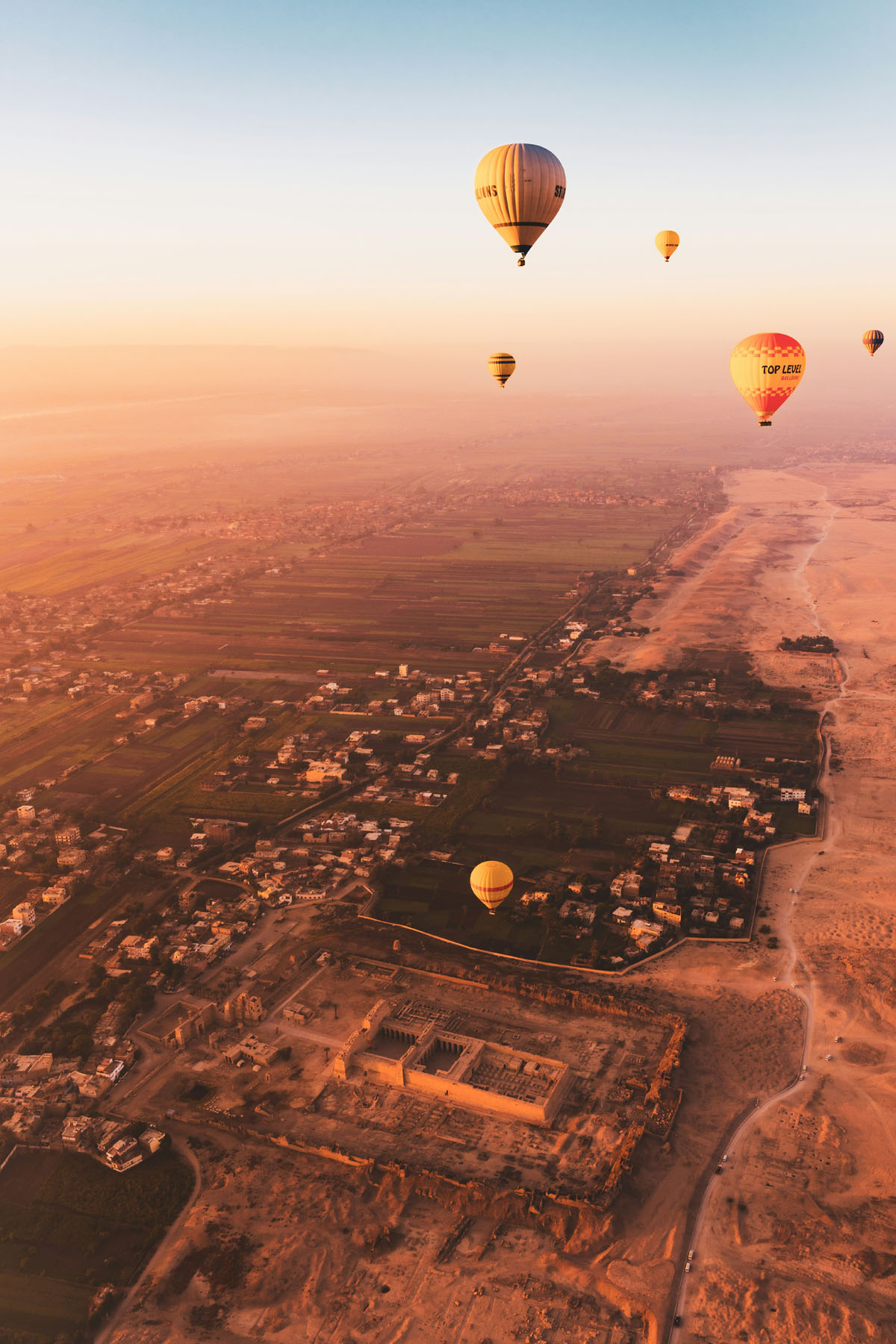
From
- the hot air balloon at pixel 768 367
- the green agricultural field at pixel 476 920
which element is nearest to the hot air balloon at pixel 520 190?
the hot air balloon at pixel 768 367

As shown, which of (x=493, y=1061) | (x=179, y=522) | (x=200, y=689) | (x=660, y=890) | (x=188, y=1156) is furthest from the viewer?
(x=179, y=522)

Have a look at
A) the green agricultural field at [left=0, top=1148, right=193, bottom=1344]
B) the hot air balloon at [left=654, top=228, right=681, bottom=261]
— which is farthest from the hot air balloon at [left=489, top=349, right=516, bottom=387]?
the green agricultural field at [left=0, top=1148, right=193, bottom=1344]

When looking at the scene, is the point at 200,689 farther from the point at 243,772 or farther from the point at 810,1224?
the point at 810,1224

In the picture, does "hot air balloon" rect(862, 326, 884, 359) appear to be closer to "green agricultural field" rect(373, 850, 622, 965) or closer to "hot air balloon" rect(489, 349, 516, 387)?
"hot air balloon" rect(489, 349, 516, 387)

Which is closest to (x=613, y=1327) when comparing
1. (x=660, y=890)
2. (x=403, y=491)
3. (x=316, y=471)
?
(x=660, y=890)

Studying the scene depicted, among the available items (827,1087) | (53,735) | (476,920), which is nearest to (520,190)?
(476,920)

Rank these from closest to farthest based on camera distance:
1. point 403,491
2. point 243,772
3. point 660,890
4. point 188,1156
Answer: point 188,1156 < point 660,890 < point 243,772 < point 403,491
